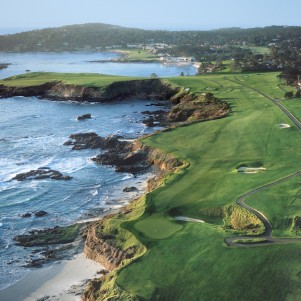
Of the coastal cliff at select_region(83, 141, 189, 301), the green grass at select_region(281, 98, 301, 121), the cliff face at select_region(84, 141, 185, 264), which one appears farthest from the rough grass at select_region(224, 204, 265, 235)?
the green grass at select_region(281, 98, 301, 121)

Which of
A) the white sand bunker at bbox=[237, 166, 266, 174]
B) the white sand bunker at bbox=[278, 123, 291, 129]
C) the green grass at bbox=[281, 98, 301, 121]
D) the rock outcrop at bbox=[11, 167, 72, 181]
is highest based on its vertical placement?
the green grass at bbox=[281, 98, 301, 121]

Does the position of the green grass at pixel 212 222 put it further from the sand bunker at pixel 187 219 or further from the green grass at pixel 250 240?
the green grass at pixel 250 240

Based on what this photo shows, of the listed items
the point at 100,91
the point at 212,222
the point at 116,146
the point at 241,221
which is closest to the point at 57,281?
the point at 212,222

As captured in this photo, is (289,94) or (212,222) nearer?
(212,222)

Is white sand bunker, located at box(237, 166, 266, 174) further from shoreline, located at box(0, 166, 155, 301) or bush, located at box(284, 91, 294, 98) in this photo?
bush, located at box(284, 91, 294, 98)

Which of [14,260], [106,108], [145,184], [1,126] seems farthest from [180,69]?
[14,260]

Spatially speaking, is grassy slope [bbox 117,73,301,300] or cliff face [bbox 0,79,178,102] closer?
grassy slope [bbox 117,73,301,300]

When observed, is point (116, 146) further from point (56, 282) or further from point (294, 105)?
point (56, 282)
